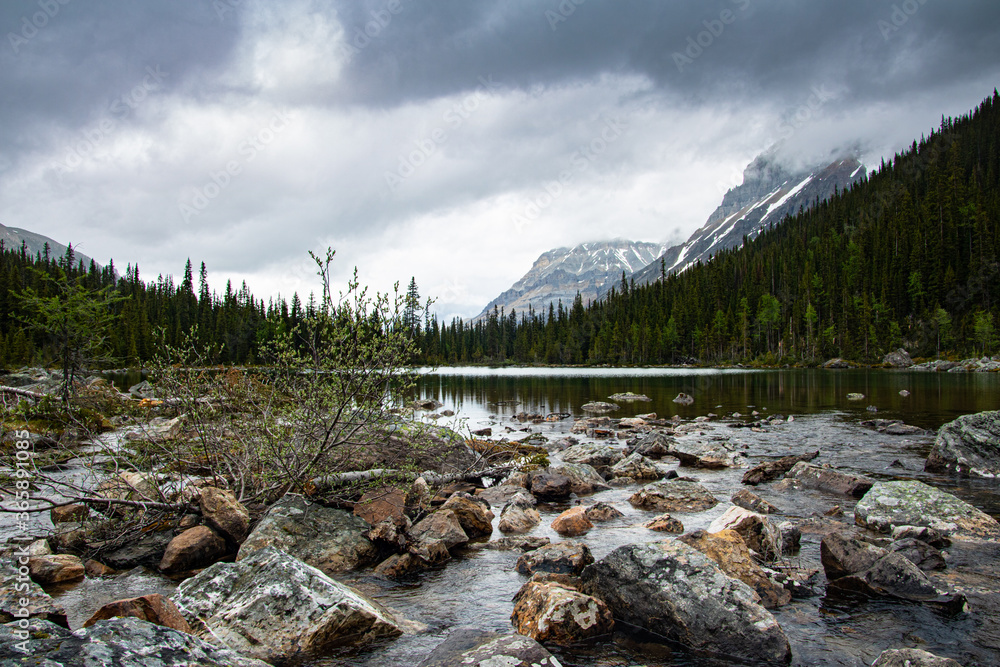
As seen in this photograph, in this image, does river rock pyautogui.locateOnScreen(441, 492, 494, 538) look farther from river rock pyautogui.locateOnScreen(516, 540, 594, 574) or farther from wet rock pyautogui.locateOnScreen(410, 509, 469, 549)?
river rock pyautogui.locateOnScreen(516, 540, 594, 574)

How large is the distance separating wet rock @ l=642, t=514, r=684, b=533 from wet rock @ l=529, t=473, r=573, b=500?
3.23m

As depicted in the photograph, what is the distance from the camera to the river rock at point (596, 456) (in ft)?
53.9

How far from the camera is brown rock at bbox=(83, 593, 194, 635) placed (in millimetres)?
4406

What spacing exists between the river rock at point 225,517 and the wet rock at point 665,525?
768cm

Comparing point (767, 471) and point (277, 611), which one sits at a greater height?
point (277, 611)

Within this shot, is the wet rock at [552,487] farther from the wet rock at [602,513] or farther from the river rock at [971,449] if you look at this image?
the river rock at [971,449]

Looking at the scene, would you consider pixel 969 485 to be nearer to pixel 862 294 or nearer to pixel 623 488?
pixel 623 488

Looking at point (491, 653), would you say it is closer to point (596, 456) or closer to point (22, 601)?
point (22, 601)

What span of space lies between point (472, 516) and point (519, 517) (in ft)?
3.58

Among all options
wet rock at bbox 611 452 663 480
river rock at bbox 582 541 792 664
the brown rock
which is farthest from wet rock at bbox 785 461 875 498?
the brown rock

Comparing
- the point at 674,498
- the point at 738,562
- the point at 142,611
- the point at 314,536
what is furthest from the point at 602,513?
the point at 142,611

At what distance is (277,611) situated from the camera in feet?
18.8

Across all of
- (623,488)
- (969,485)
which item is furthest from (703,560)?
(969,485)

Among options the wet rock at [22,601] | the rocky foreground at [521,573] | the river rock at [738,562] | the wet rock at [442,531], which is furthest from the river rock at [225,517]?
the river rock at [738,562]
